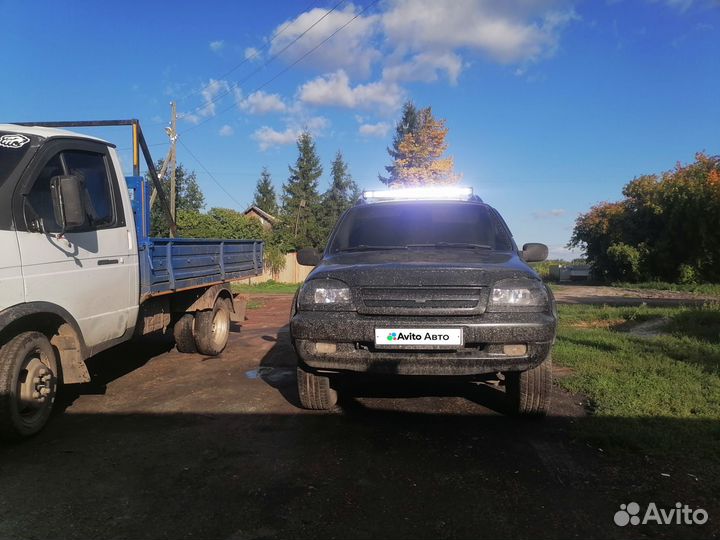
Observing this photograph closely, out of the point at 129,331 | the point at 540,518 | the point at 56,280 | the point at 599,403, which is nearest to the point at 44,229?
the point at 56,280

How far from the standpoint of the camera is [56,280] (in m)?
3.87

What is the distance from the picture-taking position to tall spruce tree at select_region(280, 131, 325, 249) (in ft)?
173

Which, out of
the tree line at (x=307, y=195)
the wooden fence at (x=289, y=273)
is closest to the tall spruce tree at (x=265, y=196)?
the tree line at (x=307, y=195)

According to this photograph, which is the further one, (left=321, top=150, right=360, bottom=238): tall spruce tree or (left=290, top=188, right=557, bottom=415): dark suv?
(left=321, top=150, right=360, bottom=238): tall spruce tree

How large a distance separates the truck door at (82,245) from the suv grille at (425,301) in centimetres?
234

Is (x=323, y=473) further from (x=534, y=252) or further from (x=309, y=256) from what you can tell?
(x=534, y=252)

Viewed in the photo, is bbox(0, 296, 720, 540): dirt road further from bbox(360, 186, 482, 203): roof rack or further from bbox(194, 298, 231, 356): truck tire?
bbox(360, 186, 482, 203): roof rack

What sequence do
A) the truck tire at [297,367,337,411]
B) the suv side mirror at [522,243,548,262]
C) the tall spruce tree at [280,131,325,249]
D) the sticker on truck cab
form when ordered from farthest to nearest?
the tall spruce tree at [280,131,325,249]
the suv side mirror at [522,243,548,262]
the truck tire at [297,367,337,411]
the sticker on truck cab

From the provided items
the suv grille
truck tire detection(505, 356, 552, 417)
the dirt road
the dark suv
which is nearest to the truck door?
the dirt road

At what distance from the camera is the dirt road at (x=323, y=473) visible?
8.46 feet

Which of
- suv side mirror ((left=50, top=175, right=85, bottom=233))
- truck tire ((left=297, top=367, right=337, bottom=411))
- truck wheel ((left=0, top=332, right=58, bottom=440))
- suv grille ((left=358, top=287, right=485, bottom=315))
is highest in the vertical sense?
suv side mirror ((left=50, top=175, right=85, bottom=233))

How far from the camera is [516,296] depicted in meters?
3.60

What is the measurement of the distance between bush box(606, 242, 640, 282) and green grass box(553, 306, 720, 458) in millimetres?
24413

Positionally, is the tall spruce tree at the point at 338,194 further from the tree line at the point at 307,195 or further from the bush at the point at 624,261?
the bush at the point at 624,261
